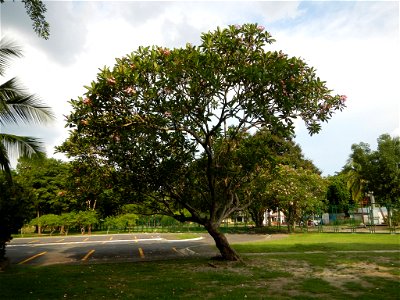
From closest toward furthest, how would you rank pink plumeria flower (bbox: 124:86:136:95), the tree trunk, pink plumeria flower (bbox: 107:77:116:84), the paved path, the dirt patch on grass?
the dirt patch on grass, pink plumeria flower (bbox: 107:77:116:84), pink plumeria flower (bbox: 124:86:136:95), the tree trunk, the paved path

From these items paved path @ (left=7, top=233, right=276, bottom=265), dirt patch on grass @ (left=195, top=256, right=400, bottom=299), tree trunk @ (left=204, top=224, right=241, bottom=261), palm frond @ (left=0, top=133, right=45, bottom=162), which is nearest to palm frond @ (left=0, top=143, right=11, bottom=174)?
palm frond @ (left=0, top=133, right=45, bottom=162)

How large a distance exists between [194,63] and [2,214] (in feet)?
33.6

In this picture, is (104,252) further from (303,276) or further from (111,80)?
(303,276)

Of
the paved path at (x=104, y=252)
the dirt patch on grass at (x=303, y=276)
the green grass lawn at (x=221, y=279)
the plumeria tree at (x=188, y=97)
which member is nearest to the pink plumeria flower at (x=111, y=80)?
the plumeria tree at (x=188, y=97)

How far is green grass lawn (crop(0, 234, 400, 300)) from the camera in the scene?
8.86m

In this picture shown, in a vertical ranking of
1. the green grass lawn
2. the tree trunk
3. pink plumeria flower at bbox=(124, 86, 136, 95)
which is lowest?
the green grass lawn

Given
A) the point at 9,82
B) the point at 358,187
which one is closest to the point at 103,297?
the point at 9,82

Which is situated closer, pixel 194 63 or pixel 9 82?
pixel 194 63

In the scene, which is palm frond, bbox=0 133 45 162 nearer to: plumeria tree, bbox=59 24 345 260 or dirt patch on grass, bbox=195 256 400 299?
plumeria tree, bbox=59 24 345 260

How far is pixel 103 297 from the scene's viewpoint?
869 centimetres

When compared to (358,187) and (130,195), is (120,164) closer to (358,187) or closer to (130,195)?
(130,195)

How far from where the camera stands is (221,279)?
10836mm

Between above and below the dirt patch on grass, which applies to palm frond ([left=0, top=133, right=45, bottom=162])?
above

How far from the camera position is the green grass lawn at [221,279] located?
886 centimetres
